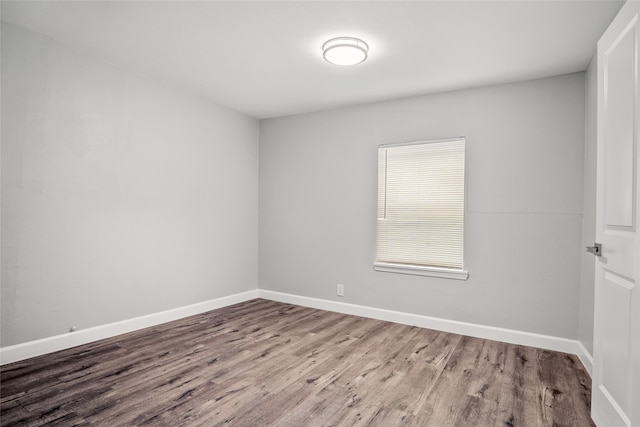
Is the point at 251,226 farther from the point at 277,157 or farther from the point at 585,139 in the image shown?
the point at 585,139

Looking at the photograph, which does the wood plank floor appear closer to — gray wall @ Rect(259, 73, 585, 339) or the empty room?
the empty room

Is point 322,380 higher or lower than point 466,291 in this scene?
lower

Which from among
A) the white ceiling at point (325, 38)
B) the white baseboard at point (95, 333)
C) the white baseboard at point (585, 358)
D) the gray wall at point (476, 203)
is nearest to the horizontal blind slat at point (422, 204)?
the gray wall at point (476, 203)

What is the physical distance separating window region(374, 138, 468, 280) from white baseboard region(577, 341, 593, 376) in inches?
43.5

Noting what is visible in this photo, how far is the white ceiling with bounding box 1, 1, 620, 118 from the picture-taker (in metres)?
2.40

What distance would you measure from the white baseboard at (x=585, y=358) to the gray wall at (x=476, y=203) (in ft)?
0.57

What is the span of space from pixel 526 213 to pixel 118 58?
4.14m

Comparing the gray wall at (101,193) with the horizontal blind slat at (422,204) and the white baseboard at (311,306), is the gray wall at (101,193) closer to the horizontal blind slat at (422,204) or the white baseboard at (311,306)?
the white baseboard at (311,306)

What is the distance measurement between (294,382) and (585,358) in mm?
2392

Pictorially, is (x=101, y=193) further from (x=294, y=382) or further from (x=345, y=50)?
(x=345, y=50)

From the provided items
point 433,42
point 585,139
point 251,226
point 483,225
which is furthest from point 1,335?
point 585,139

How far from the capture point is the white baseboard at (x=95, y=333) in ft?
9.07

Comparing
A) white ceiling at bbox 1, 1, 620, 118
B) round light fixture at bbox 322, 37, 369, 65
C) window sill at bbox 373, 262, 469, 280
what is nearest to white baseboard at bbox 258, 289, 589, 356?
window sill at bbox 373, 262, 469, 280

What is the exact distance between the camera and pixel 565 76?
3.29 m
